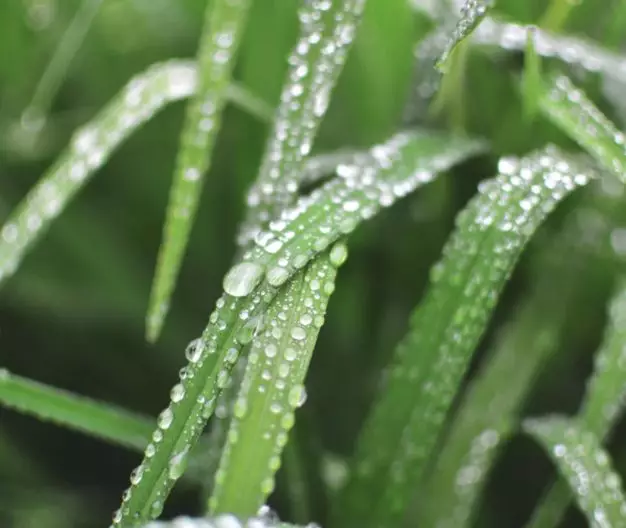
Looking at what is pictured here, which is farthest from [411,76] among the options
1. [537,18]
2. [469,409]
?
[469,409]

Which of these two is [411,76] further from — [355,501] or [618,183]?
[355,501]

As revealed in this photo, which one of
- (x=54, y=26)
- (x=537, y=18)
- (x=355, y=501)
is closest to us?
(x=355, y=501)

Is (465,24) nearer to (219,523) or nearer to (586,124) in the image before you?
(586,124)

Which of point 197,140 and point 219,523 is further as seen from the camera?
point 197,140

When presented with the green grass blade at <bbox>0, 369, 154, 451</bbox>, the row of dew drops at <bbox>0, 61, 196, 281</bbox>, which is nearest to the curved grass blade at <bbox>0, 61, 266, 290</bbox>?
the row of dew drops at <bbox>0, 61, 196, 281</bbox>

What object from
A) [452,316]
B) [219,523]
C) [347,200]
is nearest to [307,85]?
[347,200]

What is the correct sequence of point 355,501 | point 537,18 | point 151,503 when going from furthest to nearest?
point 537,18, point 355,501, point 151,503
